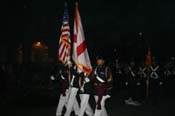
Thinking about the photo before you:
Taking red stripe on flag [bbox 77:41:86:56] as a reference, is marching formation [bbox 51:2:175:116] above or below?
below

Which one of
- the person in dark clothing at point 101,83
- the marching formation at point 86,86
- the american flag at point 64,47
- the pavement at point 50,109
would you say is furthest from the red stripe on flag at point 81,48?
the pavement at point 50,109

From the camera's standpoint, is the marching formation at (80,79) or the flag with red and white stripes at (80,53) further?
the flag with red and white stripes at (80,53)

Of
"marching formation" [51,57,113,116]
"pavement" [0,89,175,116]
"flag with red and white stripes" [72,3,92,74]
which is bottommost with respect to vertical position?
"pavement" [0,89,175,116]

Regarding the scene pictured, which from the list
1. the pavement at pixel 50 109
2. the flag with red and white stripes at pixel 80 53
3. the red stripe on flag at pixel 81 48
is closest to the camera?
the flag with red and white stripes at pixel 80 53

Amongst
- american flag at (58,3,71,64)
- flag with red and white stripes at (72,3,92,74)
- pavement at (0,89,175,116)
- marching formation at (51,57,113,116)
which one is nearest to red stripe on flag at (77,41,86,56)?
flag with red and white stripes at (72,3,92,74)

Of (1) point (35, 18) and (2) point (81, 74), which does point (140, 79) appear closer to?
(2) point (81, 74)

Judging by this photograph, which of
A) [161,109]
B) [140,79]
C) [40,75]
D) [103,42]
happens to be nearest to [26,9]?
[40,75]

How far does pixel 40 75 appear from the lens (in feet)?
104

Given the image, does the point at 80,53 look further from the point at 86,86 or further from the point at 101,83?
the point at 101,83

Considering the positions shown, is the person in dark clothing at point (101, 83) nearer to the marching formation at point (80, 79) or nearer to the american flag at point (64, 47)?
the marching formation at point (80, 79)

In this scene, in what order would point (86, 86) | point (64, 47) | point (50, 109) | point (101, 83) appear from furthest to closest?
1. point (50, 109)
2. point (64, 47)
3. point (86, 86)
4. point (101, 83)

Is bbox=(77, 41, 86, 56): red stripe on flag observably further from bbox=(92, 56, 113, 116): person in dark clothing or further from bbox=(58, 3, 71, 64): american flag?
bbox=(58, 3, 71, 64): american flag

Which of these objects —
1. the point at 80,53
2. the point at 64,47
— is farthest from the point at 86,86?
the point at 64,47

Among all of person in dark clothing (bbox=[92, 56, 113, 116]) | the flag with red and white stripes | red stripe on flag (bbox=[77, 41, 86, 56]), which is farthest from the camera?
red stripe on flag (bbox=[77, 41, 86, 56])
